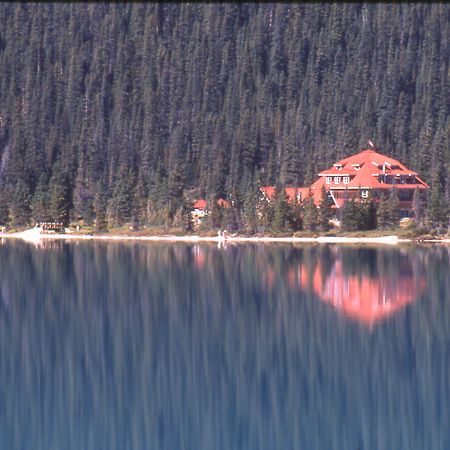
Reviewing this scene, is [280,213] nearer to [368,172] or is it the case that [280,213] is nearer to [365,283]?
[368,172]

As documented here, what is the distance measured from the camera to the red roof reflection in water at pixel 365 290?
39375mm

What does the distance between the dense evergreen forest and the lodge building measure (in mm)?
10192

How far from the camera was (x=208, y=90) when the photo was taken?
5571 inches

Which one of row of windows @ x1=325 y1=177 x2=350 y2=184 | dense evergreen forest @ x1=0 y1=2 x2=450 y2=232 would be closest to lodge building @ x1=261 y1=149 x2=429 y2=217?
row of windows @ x1=325 y1=177 x2=350 y2=184

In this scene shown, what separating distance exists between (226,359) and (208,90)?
114 metres

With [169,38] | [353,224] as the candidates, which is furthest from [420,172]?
[169,38]

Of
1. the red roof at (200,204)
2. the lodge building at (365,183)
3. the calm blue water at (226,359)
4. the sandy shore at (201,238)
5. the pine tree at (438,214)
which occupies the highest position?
the lodge building at (365,183)

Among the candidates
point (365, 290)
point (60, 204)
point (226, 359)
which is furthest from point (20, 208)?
point (226, 359)

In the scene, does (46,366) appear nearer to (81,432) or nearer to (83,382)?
(83,382)

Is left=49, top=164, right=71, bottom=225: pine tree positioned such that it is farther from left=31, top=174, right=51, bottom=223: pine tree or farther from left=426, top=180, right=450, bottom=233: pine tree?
left=426, top=180, right=450, bottom=233: pine tree

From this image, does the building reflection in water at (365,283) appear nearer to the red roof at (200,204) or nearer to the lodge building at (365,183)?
the lodge building at (365,183)

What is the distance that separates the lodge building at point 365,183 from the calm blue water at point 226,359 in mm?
40026

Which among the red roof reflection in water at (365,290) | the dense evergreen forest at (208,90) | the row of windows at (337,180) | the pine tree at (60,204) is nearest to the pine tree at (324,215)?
the row of windows at (337,180)

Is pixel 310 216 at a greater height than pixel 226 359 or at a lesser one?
greater
